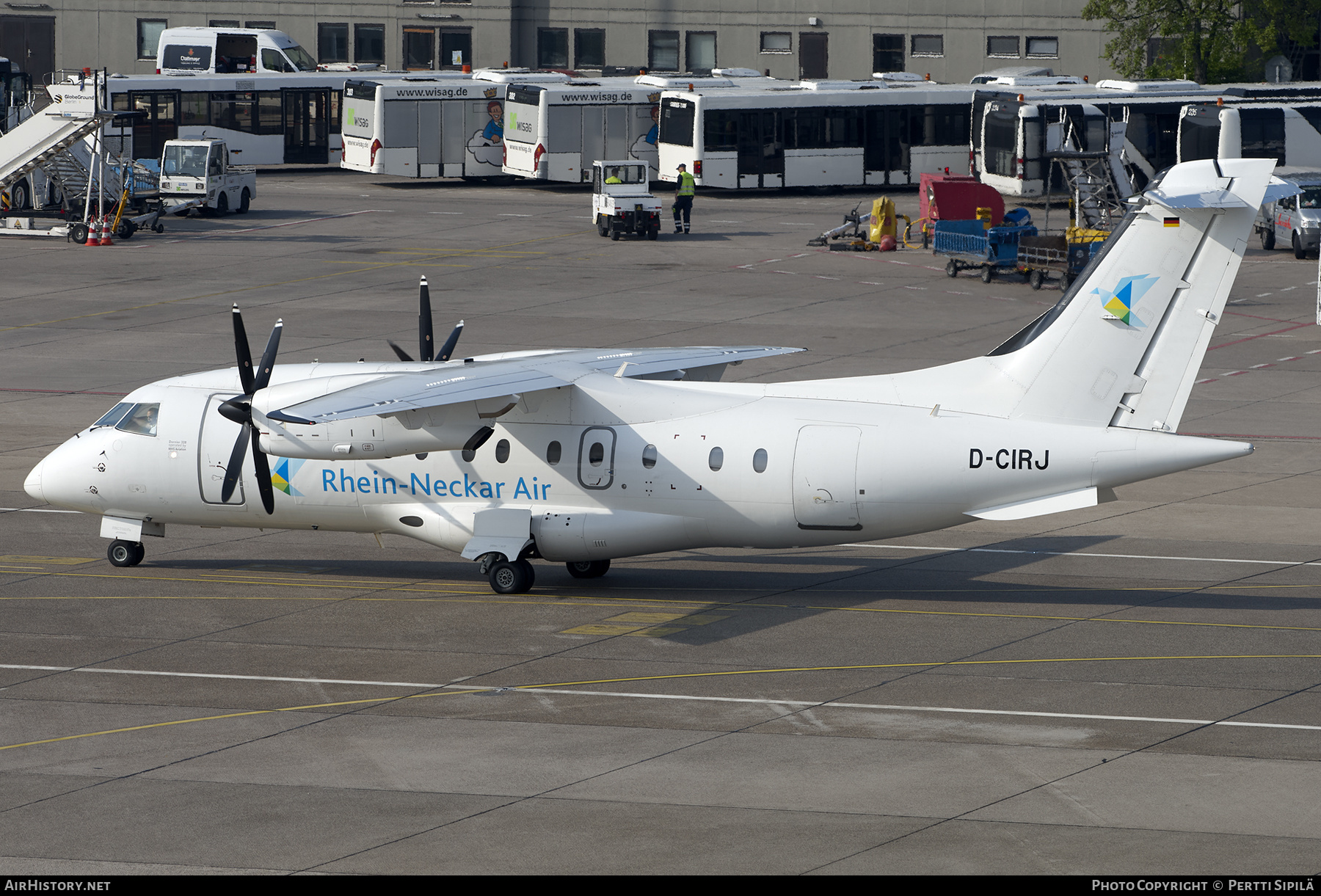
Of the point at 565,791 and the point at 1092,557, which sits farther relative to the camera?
the point at 1092,557

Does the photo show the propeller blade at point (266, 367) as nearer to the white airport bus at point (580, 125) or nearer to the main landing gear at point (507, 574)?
the main landing gear at point (507, 574)

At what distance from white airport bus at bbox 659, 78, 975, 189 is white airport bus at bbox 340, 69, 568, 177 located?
9566mm

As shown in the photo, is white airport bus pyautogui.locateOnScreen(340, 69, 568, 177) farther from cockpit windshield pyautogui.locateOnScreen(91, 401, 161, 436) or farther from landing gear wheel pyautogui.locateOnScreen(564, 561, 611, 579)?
landing gear wheel pyautogui.locateOnScreen(564, 561, 611, 579)

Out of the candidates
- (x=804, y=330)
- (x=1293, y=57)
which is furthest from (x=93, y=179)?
(x=1293, y=57)

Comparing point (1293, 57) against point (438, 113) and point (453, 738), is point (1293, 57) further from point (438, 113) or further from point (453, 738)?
point (453, 738)

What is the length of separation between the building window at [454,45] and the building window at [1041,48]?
123 feet

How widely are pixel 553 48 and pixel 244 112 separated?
108 feet

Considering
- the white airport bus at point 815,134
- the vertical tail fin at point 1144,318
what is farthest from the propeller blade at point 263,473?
the white airport bus at point 815,134

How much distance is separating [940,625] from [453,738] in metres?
8.09

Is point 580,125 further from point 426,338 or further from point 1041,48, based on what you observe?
point 426,338

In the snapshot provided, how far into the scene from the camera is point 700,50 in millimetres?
111000

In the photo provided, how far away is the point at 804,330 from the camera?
4875cm

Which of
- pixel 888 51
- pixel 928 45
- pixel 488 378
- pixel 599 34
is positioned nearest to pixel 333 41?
pixel 599 34

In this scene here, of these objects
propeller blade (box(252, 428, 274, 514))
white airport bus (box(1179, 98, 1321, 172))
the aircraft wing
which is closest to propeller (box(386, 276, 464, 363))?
the aircraft wing
